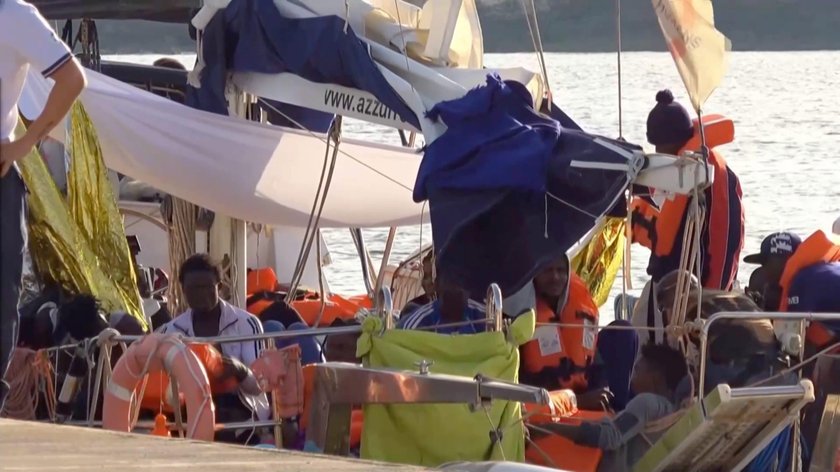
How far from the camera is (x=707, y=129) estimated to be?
741 centimetres

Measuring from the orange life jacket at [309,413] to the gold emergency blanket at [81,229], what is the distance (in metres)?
1.25

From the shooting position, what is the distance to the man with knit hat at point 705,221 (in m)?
6.93

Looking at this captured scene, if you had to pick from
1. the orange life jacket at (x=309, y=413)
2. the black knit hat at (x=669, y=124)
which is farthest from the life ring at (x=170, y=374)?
the black knit hat at (x=669, y=124)

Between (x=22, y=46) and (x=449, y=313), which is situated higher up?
(x=22, y=46)

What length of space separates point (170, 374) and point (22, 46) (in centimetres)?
144

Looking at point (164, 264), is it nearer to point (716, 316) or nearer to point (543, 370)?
point (543, 370)

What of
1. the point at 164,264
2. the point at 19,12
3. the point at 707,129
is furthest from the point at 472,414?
the point at 164,264

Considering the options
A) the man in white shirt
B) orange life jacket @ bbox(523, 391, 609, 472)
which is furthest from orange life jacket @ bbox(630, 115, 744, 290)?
the man in white shirt

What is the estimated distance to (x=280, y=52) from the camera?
286 inches

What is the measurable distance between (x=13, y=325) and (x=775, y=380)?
2239 mm

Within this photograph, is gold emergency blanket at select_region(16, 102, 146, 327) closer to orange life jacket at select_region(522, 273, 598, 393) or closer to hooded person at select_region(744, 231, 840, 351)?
orange life jacket at select_region(522, 273, 598, 393)

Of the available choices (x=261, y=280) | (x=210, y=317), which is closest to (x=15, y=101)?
(x=210, y=317)

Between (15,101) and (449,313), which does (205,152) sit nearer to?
(449,313)

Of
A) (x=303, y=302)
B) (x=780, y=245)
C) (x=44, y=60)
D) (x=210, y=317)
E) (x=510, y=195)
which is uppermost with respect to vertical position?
(x=44, y=60)
